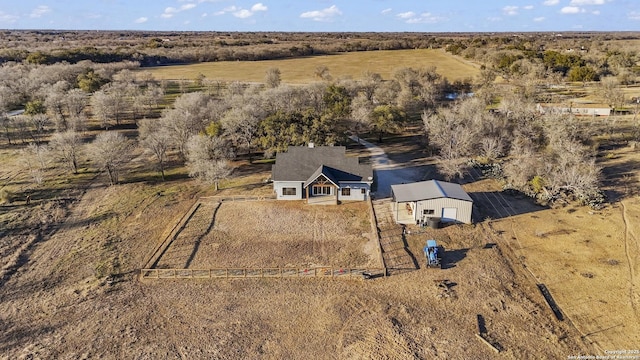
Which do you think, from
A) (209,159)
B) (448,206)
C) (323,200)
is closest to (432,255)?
(448,206)

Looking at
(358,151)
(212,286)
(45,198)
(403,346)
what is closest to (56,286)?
(212,286)

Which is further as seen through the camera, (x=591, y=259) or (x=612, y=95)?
(x=612, y=95)

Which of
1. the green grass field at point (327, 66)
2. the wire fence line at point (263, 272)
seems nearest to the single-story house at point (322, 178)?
the wire fence line at point (263, 272)

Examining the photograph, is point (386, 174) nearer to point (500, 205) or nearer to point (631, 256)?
point (500, 205)

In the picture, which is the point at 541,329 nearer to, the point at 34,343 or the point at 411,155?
the point at 34,343

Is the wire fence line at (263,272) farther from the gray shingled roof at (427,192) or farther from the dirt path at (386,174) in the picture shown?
the dirt path at (386,174)
